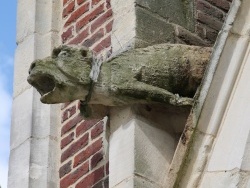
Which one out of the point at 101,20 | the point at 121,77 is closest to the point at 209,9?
the point at 101,20

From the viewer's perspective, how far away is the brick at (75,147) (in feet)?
23.2

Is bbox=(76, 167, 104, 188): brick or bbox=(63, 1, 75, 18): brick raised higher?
bbox=(63, 1, 75, 18): brick

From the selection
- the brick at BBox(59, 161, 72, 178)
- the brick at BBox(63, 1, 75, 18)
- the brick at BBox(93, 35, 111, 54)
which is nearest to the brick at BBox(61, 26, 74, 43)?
the brick at BBox(63, 1, 75, 18)

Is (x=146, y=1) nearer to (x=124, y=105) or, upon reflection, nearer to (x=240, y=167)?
(x=124, y=105)

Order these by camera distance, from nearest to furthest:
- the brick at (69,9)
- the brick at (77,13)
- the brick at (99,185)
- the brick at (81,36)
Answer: the brick at (99,185), the brick at (81,36), the brick at (77,13), the brick at (69,9)

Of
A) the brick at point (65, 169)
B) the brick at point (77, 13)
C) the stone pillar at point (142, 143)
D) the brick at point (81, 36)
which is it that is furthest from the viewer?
the brick at point (77, 13)

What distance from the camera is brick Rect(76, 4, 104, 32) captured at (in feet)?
24.3

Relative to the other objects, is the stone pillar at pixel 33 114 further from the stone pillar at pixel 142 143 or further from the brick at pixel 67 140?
the stone pillar at pixel 142 143

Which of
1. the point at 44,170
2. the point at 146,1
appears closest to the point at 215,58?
the point at 146,1

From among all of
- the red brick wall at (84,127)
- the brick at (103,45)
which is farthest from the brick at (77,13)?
the brick at (103,45)

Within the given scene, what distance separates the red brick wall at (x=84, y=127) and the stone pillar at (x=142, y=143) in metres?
0.25

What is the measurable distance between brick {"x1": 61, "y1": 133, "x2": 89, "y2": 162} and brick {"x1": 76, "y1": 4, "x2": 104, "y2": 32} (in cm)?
71

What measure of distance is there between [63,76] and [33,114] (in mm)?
1148

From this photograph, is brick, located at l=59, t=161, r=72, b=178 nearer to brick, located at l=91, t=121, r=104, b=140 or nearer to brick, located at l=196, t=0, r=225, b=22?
brick, located at l=91, t=121, r=104, b=140
